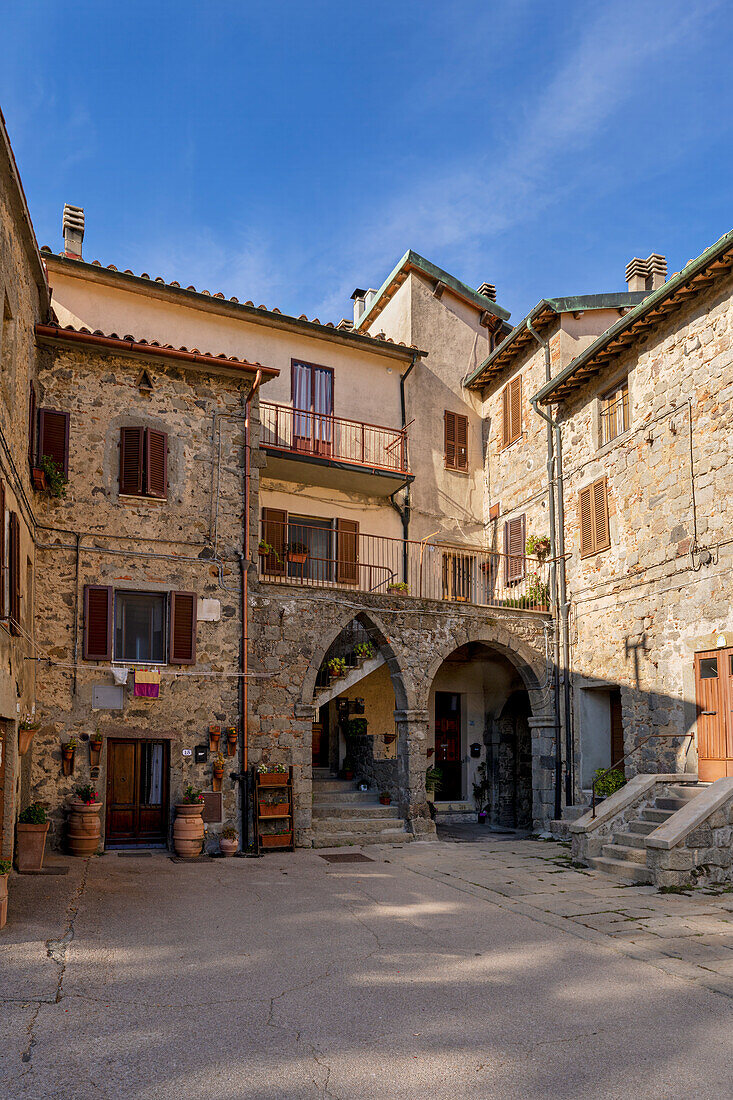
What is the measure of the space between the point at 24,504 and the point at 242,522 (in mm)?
3691

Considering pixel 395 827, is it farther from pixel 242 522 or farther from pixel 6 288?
pixel 6 288

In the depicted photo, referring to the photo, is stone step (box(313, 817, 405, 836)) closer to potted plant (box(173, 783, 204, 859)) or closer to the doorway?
potted plant (box(173, 783, 204, 859))

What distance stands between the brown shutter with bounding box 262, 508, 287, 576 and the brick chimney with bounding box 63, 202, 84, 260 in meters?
6.04

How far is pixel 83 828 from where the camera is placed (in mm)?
11695

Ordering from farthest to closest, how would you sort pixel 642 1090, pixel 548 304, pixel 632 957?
pixel 548 304, pixel 632 957, pixel 642 1090

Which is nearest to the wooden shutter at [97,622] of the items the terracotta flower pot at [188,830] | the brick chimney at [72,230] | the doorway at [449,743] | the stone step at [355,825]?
the terracotta flower pot at [188,830]

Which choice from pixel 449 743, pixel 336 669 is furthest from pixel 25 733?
pixel 449 743

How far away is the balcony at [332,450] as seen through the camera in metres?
16.1

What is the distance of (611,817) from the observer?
1203 centimetres

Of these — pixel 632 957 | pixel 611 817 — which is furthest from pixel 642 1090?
pixel 611 817

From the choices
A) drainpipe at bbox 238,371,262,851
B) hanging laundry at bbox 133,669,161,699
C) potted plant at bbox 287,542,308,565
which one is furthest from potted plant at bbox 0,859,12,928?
potted plant at bbox 287,542,308,565

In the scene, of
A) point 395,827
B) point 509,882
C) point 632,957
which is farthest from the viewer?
point 395,827

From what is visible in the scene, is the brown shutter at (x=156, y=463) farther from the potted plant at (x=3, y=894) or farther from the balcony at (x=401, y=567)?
the potted plant at (x=3, y=894)

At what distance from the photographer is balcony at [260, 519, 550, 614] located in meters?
16.1
